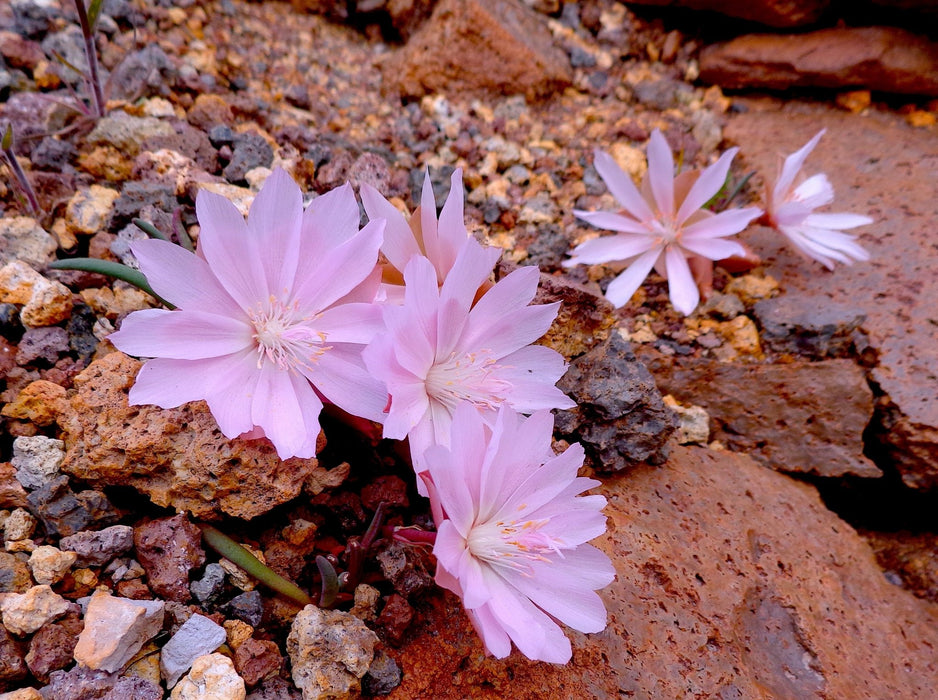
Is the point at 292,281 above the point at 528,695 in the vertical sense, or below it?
above

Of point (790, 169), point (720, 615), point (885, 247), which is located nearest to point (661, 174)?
point (790, 169)

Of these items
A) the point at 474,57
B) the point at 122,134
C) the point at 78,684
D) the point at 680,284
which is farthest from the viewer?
the point at 474,57

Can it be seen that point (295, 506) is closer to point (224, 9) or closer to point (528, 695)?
point (528, 695)

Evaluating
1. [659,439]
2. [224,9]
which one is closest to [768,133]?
[659,439]

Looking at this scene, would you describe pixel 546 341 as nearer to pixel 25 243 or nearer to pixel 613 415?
pixel 613 415

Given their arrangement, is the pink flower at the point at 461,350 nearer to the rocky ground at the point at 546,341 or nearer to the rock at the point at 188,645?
the rocky ground at the point at 546,341

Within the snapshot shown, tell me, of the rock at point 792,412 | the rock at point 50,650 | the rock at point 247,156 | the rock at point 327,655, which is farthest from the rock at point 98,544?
the rock at point 792,412
